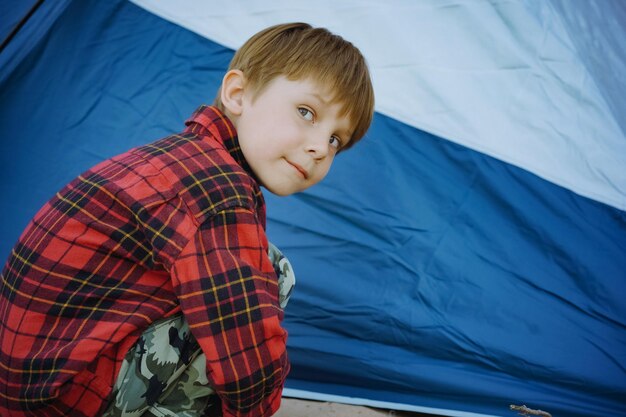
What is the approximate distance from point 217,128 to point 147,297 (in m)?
0.27

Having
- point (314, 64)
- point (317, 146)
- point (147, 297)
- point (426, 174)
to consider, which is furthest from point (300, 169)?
point (426, 174)

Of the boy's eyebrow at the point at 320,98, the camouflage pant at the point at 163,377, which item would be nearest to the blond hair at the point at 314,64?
the boy's eyebrow at the point at 320,98

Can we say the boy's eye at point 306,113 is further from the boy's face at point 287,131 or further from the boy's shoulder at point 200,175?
the boy's shoulder at point 200,175

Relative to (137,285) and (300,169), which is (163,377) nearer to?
(137,285)

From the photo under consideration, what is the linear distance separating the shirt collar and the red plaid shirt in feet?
0.26

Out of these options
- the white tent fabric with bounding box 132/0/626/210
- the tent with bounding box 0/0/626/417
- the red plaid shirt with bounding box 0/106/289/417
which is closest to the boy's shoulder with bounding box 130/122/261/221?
the red plaid shirt with bounding box 0/106/289/417

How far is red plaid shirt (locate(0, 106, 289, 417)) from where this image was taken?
0.62 metres

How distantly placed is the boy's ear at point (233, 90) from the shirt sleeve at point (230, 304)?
0.26 meters

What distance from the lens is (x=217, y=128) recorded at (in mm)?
771

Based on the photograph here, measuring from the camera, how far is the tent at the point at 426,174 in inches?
45.0

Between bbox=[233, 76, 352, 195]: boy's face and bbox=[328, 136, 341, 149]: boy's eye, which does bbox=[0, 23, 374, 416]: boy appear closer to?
bbox=[233, 76, 352, 195]: boy's face

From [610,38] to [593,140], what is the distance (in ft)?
0.76

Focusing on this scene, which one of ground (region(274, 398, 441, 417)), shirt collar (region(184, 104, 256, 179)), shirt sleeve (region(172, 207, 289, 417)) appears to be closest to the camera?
shirt sleeve (region(172, 207, 289, 417))

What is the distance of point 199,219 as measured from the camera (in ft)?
2.05
